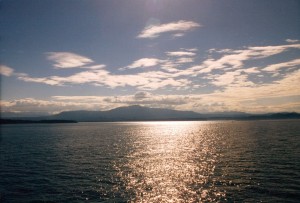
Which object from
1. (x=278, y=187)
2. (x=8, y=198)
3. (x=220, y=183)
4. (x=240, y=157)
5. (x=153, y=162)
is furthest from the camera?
(x=240, y=157)

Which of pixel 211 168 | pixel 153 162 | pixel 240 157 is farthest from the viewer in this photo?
pixel 240 157

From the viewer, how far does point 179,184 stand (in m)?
51.5

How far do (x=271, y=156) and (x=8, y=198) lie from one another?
225 feet

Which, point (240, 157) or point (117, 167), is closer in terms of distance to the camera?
point (117, 167)

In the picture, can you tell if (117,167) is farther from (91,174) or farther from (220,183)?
(220,183)

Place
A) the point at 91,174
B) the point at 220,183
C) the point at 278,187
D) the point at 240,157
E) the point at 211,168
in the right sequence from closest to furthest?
the point at 278,187, the point at 220,183, the point at 91,174, the point at 211,168, the point at 240,157

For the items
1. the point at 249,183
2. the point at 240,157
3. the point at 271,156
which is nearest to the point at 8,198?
the point at 249,183

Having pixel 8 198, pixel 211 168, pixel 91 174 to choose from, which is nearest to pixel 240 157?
pixel 211 168

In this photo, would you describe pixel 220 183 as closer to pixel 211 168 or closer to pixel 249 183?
pixel 249 183

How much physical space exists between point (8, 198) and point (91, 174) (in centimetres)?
1859

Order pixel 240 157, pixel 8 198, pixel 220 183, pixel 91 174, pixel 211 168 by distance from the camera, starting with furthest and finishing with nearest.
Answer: pixel 240 157
pixel 211 168
pixel 91 174
pixel 220 183
pixel 8 198

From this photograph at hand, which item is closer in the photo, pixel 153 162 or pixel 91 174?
pixel 91 174

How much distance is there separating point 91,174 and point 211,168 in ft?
93.4

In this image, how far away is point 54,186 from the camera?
166 feet
